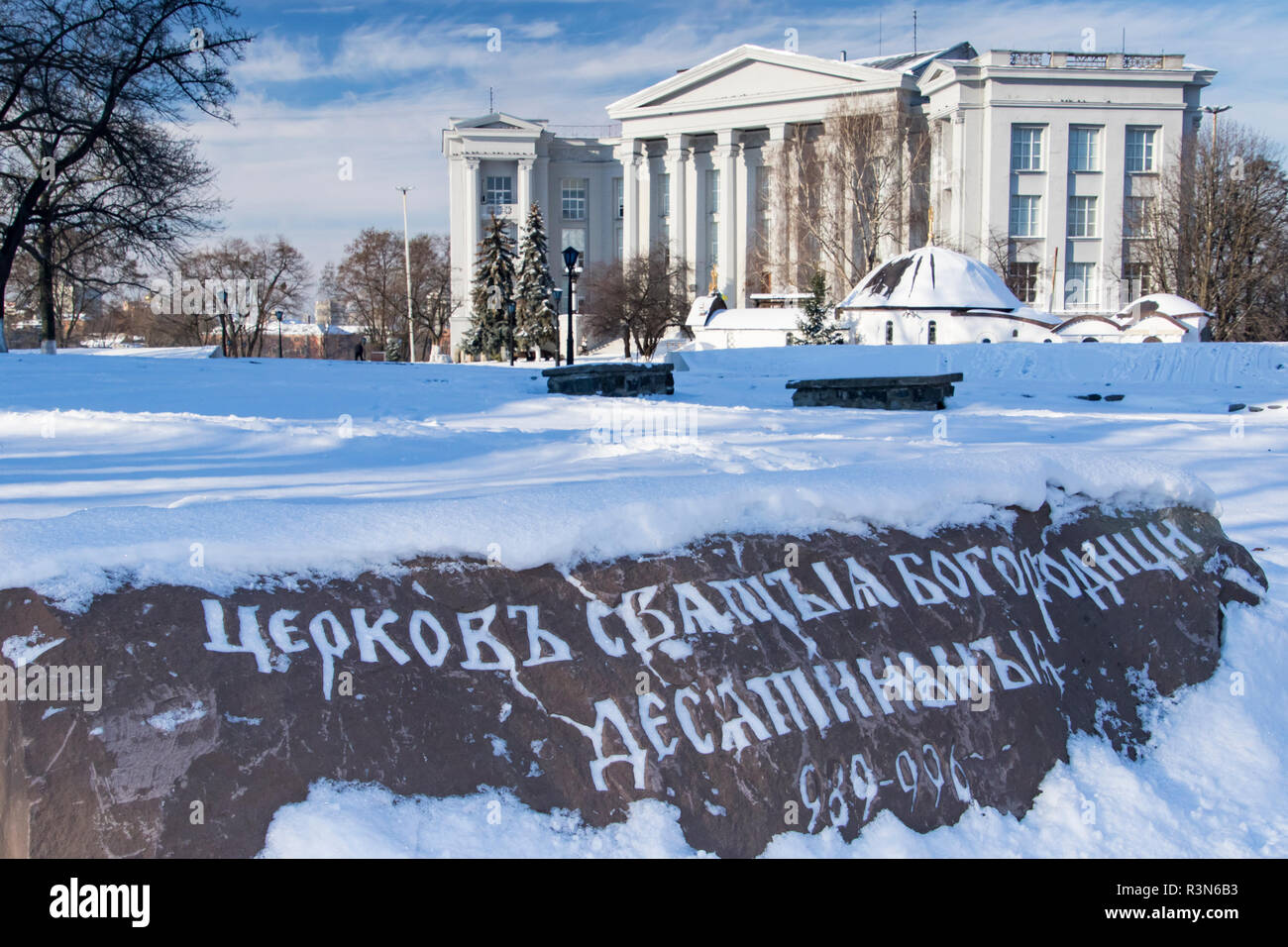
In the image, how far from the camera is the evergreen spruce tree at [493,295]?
179ft

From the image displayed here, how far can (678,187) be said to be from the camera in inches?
2832

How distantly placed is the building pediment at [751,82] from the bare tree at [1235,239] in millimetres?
22907

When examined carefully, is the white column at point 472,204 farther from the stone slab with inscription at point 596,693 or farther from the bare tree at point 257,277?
the stone slab with inscription at point 596,693

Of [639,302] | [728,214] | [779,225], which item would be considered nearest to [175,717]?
[639,302]

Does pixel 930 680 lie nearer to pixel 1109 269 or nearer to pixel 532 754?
pixel 532 754

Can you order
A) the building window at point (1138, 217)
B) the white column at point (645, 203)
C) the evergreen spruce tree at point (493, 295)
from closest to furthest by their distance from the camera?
the building window at point (1138, 217)
the evergreen spruce tree at point (493, 295)
the white column at point (645, 203)

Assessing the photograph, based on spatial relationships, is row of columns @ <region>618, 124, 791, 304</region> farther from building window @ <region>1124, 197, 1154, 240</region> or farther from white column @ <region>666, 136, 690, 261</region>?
building window @ <region>1124, 197, 1154, 240</region>

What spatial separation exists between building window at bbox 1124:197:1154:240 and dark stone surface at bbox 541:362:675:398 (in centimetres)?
3761

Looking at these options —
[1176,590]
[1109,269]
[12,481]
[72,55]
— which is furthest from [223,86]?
[1109,269]

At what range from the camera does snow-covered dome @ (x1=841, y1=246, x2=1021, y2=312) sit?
38.3 metres

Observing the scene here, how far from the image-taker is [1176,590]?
15.8ft

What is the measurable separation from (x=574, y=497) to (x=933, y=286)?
36816mm

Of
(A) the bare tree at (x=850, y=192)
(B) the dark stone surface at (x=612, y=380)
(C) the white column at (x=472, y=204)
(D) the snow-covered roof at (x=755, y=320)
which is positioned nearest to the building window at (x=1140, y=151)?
(A) the bare tree at (x=850, y=192)

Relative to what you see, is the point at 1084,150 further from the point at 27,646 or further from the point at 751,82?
the point at 27,646
